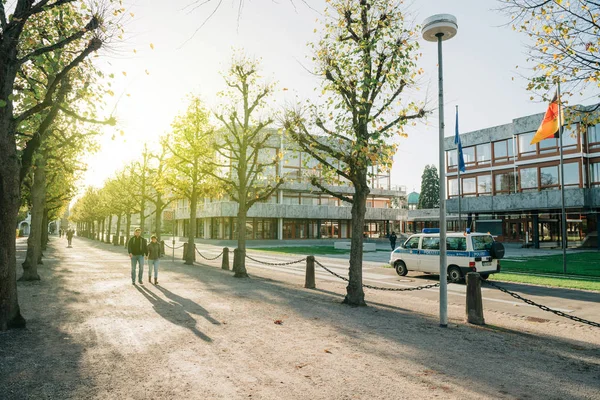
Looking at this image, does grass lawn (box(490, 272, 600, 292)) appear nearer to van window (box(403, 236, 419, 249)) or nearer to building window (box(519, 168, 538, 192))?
van window (box(403, 236, 419, 249))

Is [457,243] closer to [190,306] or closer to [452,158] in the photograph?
[190,306]

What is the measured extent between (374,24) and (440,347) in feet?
26.5

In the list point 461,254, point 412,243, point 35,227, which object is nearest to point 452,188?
point 412,243

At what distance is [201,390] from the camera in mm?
4516

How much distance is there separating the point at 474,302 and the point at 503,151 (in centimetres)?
3617

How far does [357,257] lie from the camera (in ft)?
34.0

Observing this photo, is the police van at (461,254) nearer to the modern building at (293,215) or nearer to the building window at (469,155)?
the building window at (469,155)

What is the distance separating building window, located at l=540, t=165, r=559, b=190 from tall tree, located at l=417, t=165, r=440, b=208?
47661mm

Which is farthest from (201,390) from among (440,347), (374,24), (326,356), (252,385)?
(374,24)

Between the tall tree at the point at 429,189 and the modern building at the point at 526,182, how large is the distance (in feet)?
131

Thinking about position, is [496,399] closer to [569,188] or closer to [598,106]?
[598,106]

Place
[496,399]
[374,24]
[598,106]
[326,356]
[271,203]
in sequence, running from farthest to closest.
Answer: [271,203]
[374,24]
[598,106]
[326,356]
[496,399]

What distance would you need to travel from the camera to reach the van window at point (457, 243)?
14.7 meters

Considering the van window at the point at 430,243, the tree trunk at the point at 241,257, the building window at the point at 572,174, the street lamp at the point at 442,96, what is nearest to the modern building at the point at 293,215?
the building window at the point at 572,174
